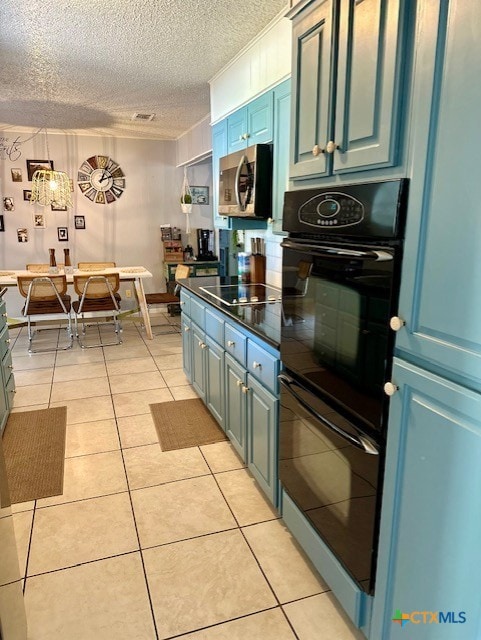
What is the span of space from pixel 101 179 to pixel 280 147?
4338 mm

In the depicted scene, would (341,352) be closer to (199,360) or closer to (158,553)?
(158,553)

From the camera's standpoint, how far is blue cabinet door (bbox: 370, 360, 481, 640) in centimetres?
98

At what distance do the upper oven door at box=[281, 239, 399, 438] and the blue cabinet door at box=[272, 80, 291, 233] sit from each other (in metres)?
0.82

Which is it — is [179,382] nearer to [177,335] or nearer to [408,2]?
[177,335]

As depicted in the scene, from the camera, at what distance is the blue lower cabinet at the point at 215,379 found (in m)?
2.70

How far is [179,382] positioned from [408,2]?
3241 millimetres

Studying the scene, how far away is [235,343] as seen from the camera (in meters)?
2.37

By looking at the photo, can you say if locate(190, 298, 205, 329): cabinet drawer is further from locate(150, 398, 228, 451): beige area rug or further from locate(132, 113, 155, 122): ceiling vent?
locate(132, 113, 155, 122): ceiling vent

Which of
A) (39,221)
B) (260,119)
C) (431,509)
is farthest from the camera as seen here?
(39,221)

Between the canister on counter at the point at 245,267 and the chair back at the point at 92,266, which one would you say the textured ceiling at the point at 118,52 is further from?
the chair back at the point at 92,266

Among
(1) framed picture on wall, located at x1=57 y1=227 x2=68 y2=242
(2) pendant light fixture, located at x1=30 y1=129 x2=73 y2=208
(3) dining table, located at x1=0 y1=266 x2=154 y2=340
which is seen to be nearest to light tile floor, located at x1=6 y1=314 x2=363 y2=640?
(3) dining table, located at x1=0 y1=266 x2=154 y2=340

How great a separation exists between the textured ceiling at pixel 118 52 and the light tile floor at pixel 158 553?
2541mm

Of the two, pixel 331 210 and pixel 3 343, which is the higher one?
pixel 331 210

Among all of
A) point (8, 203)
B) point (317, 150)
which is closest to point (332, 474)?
point (317, 150)
